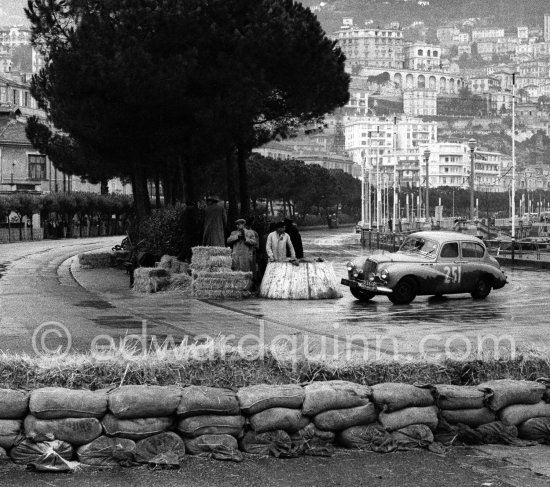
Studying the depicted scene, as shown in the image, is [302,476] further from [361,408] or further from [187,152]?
[187,152]

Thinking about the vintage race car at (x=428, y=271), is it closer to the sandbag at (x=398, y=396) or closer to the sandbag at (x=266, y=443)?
the sandbag at (x=398, y=396)

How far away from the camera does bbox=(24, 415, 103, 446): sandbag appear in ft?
24.7

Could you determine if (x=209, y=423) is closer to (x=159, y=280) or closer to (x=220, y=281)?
(x=220, y=281)

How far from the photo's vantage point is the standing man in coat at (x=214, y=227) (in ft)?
84.1

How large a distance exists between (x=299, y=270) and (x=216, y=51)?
35.8 ft

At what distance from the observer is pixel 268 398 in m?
7.89

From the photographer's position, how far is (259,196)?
116 metres

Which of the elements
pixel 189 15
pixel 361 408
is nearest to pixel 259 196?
pixel 189 15

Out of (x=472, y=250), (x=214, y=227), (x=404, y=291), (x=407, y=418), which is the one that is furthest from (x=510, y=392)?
(x=214, y=227)

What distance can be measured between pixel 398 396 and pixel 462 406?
0.53 meters

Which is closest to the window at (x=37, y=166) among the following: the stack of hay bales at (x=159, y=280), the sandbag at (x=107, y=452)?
the stack of hay bales at (x=159, y=280)

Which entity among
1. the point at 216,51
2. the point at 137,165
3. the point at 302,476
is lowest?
the point at 302,476

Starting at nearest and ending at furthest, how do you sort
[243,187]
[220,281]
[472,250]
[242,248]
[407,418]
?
[407,418] → [220,281] → [472,250] → [242,248] → [243,187]

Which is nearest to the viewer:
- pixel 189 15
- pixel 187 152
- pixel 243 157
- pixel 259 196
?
pixel 189 15
